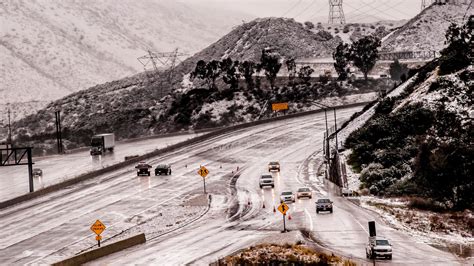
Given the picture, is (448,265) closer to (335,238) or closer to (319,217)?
(335,238)

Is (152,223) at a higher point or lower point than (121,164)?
lower

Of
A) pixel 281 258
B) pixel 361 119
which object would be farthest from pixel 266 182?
pixel 281 258

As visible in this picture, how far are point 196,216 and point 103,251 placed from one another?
1788 cm

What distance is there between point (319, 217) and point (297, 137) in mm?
63076

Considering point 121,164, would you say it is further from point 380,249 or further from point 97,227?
point 380,249

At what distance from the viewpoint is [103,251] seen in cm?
5019

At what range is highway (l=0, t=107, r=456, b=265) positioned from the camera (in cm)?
4984

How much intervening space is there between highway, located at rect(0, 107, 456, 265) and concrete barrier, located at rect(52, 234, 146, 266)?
73 centimetres

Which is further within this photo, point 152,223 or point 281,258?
point 152,223

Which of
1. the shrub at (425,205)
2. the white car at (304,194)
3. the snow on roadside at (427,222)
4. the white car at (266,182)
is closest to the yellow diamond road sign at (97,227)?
the snow on roadside at (427,222)

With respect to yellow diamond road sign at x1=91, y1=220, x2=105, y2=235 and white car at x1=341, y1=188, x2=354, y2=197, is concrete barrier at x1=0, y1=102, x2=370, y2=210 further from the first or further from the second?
white car at x1=341, y1=188, x2=354, y2=197

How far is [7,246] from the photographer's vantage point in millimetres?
59250

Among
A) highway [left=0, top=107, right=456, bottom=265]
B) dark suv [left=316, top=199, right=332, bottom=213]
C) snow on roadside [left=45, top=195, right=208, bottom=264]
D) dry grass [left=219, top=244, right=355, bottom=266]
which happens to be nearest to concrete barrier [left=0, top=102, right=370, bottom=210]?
highway [left=0, top=107, right=456, bottom=265]

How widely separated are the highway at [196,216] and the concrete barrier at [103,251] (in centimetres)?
73
